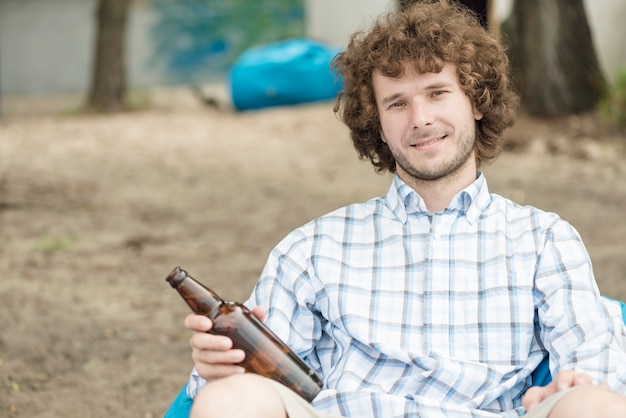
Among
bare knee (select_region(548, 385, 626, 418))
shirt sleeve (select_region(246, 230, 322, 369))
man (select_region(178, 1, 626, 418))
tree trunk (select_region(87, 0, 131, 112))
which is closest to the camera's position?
bare knee (select_region(548, 385, 626, 418))

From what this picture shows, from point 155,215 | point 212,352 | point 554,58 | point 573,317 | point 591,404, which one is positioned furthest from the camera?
point 554,58

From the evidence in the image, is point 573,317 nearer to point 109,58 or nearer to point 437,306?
point 437,306

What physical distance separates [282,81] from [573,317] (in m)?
10.6

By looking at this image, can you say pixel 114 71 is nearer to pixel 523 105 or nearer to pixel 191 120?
pixel 191 120

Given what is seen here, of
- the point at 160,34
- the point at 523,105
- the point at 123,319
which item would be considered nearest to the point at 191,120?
the point at 523,105

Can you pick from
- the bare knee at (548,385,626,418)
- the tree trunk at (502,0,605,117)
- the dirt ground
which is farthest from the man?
the tree trunk at (502,0,605,117)

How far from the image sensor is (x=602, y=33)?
1084 centimetres

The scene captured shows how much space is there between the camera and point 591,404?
1.86 meters

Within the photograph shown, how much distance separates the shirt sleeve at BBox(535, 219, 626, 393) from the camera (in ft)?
7.04

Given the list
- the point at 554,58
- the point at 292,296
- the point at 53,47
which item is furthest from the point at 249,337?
the point at 53,47

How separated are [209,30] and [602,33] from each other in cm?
1159

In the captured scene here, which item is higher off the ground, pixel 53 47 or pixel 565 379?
pixel 565 379

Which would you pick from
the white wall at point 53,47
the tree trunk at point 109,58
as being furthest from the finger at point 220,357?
the white wall at point 53,47

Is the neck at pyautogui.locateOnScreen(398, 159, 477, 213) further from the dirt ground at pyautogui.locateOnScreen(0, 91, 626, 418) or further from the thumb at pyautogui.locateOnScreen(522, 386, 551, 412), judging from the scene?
the dirt ground at pyautogui.locateOnScreen(0, 91, 626, 418)
